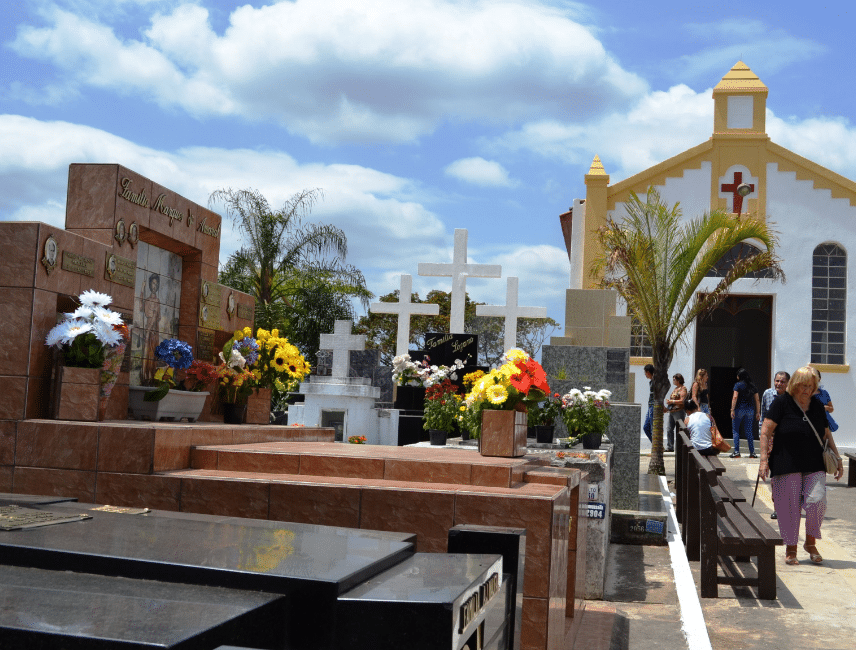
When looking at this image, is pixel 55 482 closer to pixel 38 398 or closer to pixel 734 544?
pixel 38 398

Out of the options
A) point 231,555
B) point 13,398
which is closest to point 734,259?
point 13,398

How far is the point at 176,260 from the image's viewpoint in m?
8.09

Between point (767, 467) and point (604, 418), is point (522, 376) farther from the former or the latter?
point (604, 418)

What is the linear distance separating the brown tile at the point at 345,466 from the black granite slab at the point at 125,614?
271 cm

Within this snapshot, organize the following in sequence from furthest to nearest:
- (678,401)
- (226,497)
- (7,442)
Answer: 1. (678,401)
2. (7,442)
3. (226,497)

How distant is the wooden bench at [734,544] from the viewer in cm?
598

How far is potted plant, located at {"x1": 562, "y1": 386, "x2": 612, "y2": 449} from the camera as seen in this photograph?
9.27 m

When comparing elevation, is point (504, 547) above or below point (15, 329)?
below

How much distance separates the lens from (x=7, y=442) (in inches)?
199

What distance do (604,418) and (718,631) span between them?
12.9 feet

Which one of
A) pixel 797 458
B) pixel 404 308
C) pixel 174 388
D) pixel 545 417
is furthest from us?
pixel 404 308

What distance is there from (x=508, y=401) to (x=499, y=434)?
28 centimetres

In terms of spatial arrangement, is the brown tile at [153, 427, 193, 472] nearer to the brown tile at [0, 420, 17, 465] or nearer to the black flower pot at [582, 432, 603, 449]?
the brown tile at [0, 420, 17, 465]

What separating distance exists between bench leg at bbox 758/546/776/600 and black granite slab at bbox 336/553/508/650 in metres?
4.48
